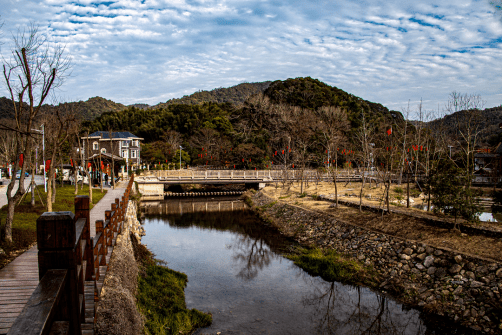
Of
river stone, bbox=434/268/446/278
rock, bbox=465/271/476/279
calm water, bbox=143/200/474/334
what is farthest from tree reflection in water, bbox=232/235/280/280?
rock, bbox=465/271/476/279

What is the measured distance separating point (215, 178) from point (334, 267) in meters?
25.4

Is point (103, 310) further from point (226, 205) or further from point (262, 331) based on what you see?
point (226, 205)

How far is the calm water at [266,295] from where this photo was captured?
9.45m

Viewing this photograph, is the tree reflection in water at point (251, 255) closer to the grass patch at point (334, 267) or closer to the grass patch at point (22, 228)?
the grass patch at point (334, 267)

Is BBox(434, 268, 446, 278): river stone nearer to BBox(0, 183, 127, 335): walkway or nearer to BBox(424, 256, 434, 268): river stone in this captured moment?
BBox(424, 256, 434, 268): river stone

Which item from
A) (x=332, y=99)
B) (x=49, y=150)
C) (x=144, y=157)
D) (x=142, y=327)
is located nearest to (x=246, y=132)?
(x=144, y=157)

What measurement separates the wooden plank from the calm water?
815cm

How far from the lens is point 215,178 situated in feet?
124

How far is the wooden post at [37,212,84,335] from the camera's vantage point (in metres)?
1.76

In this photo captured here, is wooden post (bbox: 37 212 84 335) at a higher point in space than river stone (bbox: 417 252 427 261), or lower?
higher

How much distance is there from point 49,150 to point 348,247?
65.7 ft

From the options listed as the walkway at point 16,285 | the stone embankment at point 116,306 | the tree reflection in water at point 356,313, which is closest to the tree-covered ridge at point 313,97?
the tree reflection in water at point 356,313

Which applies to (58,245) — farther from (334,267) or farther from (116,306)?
(334,267)

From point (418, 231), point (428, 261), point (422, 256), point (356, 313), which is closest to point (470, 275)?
point (428, 261)
